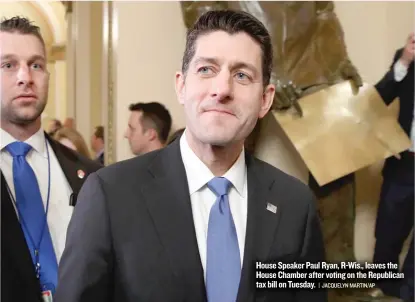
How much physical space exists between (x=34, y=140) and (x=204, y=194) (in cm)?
24

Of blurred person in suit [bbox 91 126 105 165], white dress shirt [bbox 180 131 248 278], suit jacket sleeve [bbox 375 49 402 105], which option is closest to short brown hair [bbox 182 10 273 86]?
white dress shirt [bbox 180 131 248 278]

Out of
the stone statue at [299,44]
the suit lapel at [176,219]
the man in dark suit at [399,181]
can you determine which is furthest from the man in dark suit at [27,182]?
the man in dark suit at [399,181]

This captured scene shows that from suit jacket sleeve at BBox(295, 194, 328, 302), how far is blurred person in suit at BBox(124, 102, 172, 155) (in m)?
0.39

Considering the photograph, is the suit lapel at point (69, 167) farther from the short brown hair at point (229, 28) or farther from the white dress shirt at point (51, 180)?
the short brown hair at point (229, 28)

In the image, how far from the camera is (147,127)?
1.04 meters

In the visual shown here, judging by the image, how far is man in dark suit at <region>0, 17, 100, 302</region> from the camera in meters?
0.62

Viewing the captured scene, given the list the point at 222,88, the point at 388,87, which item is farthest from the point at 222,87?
the point at 388,87

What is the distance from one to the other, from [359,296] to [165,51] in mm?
622

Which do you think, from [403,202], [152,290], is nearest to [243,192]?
[152,290]

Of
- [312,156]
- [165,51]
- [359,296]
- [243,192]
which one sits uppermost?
[165,51]

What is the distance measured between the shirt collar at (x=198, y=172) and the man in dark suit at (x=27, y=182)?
17cm

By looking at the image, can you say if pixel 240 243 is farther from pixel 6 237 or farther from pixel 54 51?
pixel 54 51

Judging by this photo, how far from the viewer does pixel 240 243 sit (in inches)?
24.1

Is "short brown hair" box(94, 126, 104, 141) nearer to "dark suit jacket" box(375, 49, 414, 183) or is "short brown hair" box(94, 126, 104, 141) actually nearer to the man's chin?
the man's chin
